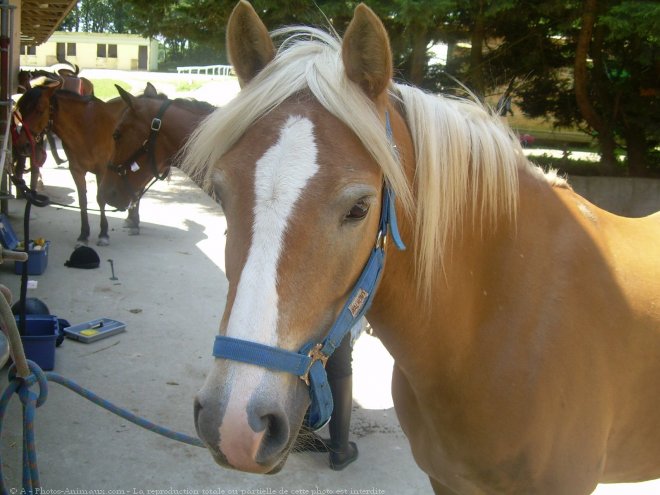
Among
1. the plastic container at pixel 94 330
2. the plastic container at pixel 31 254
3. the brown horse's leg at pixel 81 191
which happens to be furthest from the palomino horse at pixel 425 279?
the brown horse's leg at pixel 81 191

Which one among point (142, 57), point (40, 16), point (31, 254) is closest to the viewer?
point (31, 254)

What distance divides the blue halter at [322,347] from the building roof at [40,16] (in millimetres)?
6455

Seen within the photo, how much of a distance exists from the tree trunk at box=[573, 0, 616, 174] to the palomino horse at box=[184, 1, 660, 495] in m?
6.42

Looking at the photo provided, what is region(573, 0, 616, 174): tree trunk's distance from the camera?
7.39 m

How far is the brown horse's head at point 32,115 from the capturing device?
6.66 m

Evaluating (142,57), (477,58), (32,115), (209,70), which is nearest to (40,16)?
(32,115)

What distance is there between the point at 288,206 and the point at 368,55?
50 centimetres

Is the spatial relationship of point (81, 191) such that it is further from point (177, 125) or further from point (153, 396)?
point (153, 396)

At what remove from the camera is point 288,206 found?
4.18 feet

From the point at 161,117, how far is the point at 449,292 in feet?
13.1

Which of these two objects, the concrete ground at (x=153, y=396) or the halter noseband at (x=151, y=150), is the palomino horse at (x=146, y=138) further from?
the concrete ground at (x=153, y=396)

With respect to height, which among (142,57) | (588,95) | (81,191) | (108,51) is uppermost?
(108,51)

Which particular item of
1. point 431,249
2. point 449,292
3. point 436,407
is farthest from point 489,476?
point 431,249

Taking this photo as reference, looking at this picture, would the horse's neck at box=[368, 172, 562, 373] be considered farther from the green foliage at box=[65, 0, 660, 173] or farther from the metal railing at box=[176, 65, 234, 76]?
the metal railing at box=[176, 65, 234, 76]
